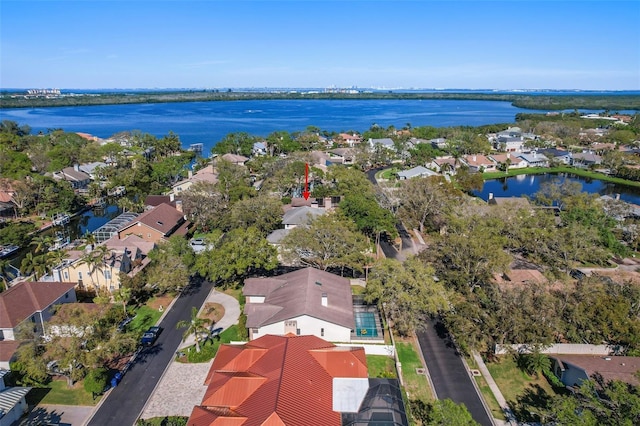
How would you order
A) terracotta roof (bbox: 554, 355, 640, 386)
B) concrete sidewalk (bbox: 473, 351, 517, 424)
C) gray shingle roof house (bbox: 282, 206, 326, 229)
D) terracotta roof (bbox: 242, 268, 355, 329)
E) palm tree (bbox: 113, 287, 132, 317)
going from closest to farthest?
concrete sidewalk (bbox: 473, 351, 517, 424), terracotta roof (bbox: 554, 355, 640, 386), terracotta roof (bbox: 242, 268, 355, 329), palm tree (bbox: 113, 287, 132, 317), gray shingle roof house (bbox: 282, 206, 326, 229)

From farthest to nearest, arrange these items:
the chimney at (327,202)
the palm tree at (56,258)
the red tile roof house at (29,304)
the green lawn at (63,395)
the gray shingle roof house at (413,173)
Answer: the gray shingle roof house at (413,173) → the chimney at (327,202) → the palm tree at (56,258) → the red tile roof house at (29,304) → the green lawn at (63,395)

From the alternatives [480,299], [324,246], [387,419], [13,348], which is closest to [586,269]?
[480,299]

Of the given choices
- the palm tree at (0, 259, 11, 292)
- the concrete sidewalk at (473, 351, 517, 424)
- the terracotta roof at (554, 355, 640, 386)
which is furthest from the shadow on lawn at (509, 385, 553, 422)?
the palm tree at (0, 259, 11, 292)

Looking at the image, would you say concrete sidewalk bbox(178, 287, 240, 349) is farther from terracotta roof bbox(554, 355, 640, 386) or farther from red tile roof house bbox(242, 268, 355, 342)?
terracotta roof bbox(554, 355, 640, 386)

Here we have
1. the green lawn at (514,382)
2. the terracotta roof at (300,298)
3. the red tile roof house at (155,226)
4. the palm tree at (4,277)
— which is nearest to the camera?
the green lawn at (514,382)

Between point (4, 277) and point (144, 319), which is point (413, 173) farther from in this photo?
point (4, 277)

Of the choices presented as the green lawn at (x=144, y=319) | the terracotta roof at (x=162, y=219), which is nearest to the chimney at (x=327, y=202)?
the terracotta roof at (x=162, y=219)

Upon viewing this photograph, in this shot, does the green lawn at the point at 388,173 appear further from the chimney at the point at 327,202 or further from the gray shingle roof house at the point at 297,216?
the gray shingle roof house at the point at 297,216
